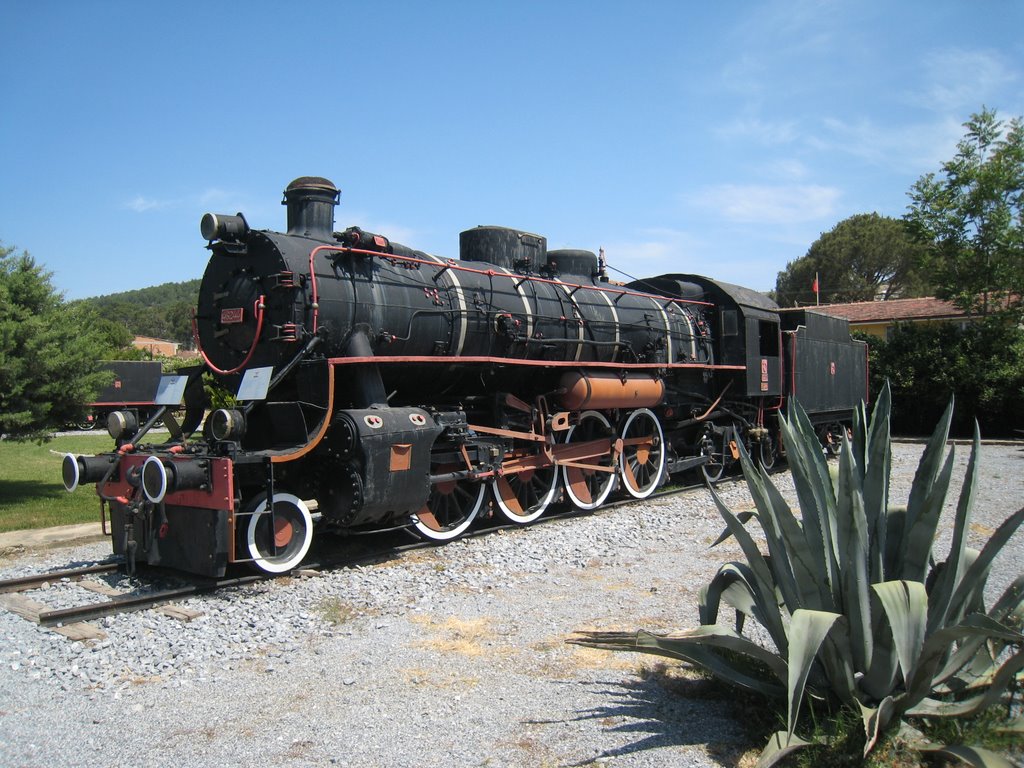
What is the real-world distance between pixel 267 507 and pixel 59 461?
608 inches

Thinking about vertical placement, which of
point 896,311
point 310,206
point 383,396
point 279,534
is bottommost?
point 279,534

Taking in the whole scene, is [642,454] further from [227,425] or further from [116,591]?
[116,591]

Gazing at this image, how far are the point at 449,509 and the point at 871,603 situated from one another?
243 inches

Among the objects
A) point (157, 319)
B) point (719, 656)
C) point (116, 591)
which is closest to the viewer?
point (719, 656)

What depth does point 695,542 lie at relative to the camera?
840cm

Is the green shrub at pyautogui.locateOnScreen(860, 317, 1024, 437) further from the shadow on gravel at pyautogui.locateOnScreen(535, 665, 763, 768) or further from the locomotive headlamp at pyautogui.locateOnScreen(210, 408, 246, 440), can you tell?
the shadow on gravel at pyautogui.locateOnScreen(535, 665, 763, 768)

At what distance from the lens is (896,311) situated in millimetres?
33781

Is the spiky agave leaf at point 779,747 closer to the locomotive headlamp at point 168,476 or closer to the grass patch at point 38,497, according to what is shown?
the locomotive headlamp at point 168,476

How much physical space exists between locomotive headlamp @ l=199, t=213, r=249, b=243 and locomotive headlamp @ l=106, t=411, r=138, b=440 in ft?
6.39

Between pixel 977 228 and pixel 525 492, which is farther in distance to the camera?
pixel 977 228

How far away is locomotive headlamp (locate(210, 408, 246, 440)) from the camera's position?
691cm

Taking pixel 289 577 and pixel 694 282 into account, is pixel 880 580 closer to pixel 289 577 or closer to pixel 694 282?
pixel 289 577

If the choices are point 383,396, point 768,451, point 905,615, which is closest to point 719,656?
point 905,615

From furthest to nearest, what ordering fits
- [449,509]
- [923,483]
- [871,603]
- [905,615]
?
[449,509], [923,483], [871,603], [905,615]
